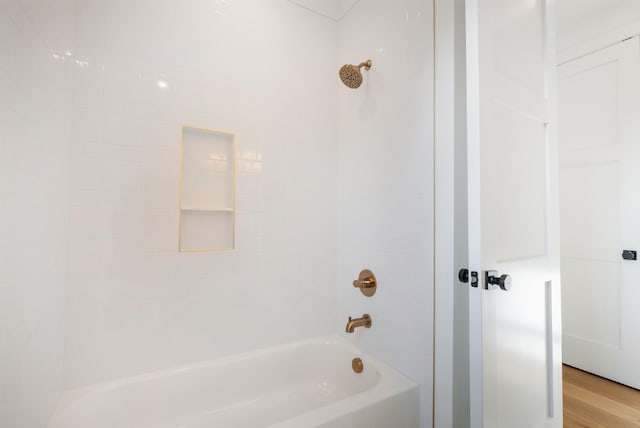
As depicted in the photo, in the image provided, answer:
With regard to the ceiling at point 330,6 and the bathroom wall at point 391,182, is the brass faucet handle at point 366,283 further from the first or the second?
the ceiling at point 330,6

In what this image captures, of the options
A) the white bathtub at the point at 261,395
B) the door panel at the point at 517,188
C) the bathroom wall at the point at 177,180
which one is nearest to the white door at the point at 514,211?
the door panel at the point at 517,188

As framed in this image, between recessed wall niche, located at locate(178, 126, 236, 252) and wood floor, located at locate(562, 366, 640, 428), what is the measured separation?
231cm

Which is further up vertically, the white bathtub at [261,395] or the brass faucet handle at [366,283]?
the brass faucet handle at [366,283]

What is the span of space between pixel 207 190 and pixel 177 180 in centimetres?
16

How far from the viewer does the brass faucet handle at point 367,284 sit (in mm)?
1589

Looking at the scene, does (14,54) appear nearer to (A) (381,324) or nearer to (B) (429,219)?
(B) (429,219)

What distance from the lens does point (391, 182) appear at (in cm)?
151

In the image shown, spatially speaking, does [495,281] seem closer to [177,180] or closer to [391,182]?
[391,182]

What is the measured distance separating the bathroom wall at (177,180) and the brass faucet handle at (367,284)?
0.34 m

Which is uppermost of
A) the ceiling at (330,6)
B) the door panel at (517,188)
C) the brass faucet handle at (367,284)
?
the ceiling at (330,6)

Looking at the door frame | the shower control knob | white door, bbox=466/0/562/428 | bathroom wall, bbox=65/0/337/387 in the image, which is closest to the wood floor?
white door, bbox=466/0/562/428

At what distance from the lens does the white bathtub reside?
46.0 inches

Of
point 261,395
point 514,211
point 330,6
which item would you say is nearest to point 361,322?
point 261,395

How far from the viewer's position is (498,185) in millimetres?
996
